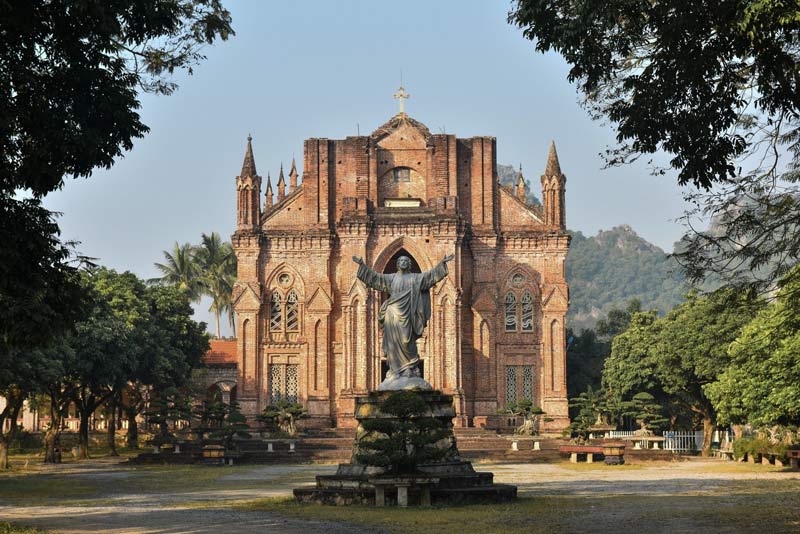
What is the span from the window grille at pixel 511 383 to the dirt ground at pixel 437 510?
19211 millimetres

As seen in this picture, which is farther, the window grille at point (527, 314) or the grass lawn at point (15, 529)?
the window grille at point (527, 314)

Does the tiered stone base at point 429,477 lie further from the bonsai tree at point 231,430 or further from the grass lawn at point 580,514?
the bonsai tree at point 231,430

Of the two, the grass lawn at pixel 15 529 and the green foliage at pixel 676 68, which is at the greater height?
the green foliage at pixel 676 68

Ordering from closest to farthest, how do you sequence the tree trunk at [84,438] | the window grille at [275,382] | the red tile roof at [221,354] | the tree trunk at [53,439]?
the tree trunk at [53,439] < the tree trunk at [84,438] < the window grille at [275,382] < the red tile roof at [221,354]

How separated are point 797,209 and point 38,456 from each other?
132ft

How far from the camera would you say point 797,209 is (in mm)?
15188

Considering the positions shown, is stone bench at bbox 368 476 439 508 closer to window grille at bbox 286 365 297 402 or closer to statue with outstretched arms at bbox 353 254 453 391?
statue with outstretched arms at bbox 353 254 453 391

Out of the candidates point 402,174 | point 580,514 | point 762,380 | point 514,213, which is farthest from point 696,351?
point 580,514

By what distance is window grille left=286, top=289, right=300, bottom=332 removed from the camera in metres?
52.5

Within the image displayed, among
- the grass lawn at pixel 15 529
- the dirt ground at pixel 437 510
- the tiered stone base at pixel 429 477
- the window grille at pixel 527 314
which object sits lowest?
the dirt ground at pixel 437 510

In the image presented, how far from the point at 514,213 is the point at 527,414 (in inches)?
389

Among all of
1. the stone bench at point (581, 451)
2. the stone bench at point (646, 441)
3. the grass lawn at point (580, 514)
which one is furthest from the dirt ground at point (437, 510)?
the stone bench at point (646, 441)

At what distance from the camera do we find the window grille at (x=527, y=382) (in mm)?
51500

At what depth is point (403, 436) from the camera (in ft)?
63.0
